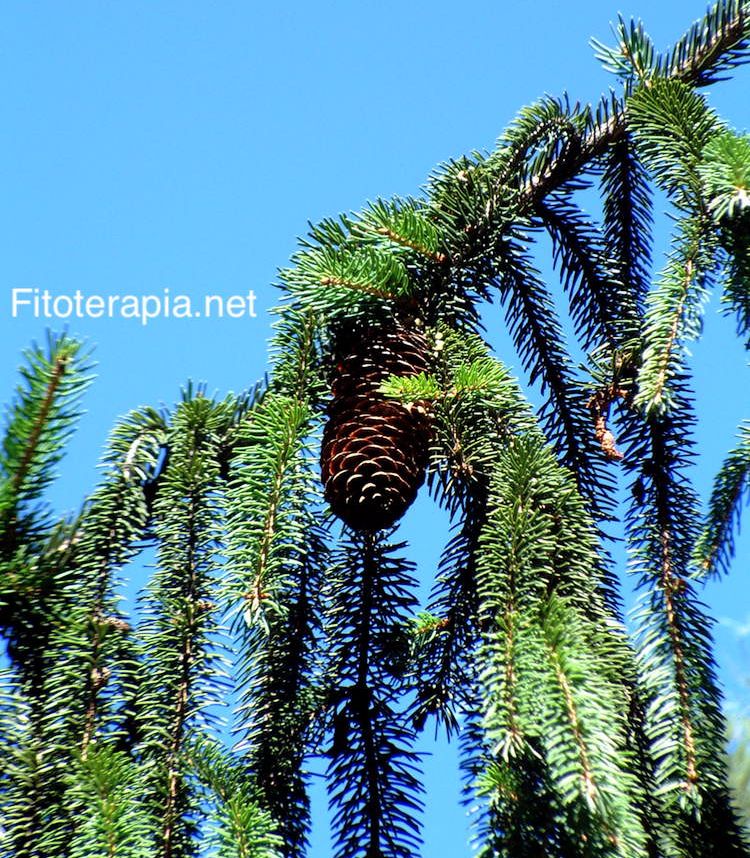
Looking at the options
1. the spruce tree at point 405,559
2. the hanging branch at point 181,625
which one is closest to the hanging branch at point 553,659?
the spruce tree at point 405,559

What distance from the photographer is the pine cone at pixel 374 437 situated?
136 centimetres

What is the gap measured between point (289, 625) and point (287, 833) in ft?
0.77

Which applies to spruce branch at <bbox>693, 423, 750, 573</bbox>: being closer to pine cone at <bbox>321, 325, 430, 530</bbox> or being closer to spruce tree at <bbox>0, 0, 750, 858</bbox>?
spruce tree at <bbox>0, 0, 750, 858</bbox>

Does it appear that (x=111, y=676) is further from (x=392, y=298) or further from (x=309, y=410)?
(x=392, y=298)

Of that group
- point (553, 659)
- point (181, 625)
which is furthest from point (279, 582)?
point (553, 659)

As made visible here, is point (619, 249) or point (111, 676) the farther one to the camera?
point (619, 249)

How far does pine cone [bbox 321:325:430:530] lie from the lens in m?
1.36

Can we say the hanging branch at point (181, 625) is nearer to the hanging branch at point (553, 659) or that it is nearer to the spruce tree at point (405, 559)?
the spruce tree at point (405, 559)

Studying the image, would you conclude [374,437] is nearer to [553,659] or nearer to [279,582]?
[279,582]

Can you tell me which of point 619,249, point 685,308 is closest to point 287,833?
point 685,308

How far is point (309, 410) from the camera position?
140 centimetres

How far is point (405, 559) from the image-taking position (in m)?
1.48

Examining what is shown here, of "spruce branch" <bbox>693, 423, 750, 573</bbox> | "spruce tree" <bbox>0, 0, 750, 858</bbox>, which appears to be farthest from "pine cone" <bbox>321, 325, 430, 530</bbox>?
"spruce branch" <bbox>693, 423, 750, 573</bbox>

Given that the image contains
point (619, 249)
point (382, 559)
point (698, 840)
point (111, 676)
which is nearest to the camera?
point (698, 840)
